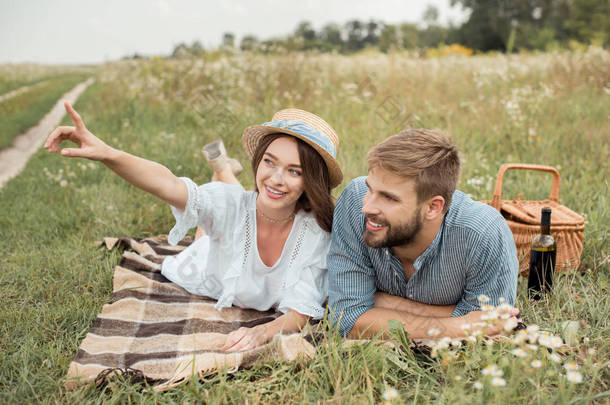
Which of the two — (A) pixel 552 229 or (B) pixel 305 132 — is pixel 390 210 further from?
(A) pixel 552 229

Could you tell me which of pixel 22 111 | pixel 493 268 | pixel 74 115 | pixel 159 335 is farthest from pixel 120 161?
pixel 22 111

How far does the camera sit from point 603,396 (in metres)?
2.05

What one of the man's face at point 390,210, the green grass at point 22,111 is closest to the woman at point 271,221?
the man's face at point 390,210

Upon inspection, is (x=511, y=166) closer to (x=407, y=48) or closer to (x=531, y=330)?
(x=531, y=330)

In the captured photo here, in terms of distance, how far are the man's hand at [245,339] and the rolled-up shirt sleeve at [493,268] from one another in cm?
115

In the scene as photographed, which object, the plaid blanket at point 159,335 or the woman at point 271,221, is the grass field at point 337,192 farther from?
the woman at point 271,221

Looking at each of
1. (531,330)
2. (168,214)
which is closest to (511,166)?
(531,330)

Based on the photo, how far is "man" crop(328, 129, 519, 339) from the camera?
2.39 metres

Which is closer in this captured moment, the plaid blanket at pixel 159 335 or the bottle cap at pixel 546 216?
the plaid blanket at pixel 159 335

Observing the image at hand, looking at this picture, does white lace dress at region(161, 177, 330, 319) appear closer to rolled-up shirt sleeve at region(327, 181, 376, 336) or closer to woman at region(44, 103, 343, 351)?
woman at region(44, 103, 343, 351)

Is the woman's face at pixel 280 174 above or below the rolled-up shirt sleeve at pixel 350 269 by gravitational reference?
above

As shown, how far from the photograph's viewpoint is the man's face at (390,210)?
238 centimetres

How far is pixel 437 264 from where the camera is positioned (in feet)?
8.67

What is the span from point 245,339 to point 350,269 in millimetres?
709
